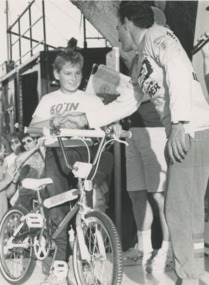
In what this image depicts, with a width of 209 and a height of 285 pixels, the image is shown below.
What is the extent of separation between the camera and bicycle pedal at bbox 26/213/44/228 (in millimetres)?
3819

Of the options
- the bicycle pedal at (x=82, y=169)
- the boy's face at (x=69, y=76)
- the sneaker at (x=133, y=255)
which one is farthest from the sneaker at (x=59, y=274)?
the boy's face at (x=69, y=76)

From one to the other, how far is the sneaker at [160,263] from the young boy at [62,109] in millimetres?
721

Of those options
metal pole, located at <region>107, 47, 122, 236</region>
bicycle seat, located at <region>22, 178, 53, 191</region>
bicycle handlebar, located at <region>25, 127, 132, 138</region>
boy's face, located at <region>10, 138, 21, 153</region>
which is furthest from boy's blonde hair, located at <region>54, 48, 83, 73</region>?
boy's face, located at <region>10, 138, 21, 153</region>

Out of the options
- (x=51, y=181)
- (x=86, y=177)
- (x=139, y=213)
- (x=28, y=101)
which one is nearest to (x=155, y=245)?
(x=139, y=213)

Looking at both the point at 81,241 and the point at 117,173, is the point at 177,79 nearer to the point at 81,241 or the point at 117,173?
the point at 81,241

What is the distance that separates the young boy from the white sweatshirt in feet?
3.61

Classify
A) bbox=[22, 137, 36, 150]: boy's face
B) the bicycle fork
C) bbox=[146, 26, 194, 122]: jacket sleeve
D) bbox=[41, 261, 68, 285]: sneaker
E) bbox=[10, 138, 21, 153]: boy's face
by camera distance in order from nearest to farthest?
bbox=[146, 26, 194, 122]: jacket sleeve → the bicycle fork → bbox=[41, 261, 68, 285]: sneaker → bbox=[22, 137, 36, 150]: boy's face → bbox=[10, 138, 21, 153]: boy's face

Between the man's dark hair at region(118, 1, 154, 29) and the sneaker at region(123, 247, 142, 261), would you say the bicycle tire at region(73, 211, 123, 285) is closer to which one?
the man's dark hair at region(118, 1, 154, 29)

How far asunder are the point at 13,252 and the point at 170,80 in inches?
87.5

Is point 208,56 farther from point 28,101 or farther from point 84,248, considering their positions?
point 28,101

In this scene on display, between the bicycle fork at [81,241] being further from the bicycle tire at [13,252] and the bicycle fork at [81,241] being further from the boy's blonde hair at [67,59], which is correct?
the boy's blonde hair at [67,59]

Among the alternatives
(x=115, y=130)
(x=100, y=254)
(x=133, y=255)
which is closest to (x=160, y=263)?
(x=133, y=255)

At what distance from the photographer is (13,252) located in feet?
13.9

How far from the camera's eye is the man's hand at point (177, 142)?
2.60 metres
